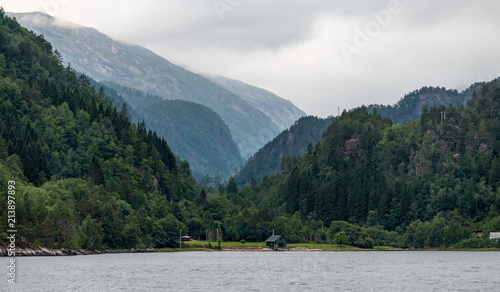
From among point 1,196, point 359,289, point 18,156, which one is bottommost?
point 359,289

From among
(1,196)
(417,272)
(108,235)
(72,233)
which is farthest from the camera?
(108,235)

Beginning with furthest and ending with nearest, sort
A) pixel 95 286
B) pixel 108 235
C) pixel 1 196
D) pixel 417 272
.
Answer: pixel 108 235
pixel 1 196
pixel 417 272
pixel 95 286

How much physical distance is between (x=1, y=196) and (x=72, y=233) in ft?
84.5

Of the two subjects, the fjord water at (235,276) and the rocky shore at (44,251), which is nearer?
the fjord water at (235,276)

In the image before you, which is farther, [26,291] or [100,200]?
[100,200]

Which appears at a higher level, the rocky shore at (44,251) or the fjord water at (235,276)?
the rocky shore at (44,251)

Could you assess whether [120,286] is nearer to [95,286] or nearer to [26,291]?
[95,286]

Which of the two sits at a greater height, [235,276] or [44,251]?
[44,251]

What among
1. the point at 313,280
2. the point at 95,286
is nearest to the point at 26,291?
the point at 95,286

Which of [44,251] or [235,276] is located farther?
[44,251]

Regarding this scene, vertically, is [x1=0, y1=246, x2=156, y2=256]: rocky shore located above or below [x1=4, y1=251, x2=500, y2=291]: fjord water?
above

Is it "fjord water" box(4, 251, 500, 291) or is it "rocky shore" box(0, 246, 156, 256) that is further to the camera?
"rocky shore" box(0, 246, 156, 256)

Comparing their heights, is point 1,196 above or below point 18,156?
below

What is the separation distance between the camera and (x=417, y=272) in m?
142
